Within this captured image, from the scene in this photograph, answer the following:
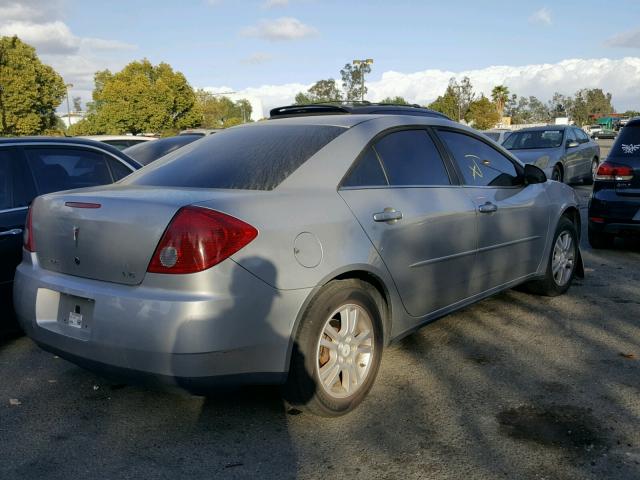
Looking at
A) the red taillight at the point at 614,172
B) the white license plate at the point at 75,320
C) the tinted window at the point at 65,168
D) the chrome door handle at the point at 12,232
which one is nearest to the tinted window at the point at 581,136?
the red taillight at the point at 614,172

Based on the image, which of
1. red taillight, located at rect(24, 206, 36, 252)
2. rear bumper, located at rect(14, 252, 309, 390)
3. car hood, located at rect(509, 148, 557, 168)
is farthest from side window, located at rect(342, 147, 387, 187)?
car hood, located at rect(509, 148, 557, 168)

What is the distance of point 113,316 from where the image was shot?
2838 mm

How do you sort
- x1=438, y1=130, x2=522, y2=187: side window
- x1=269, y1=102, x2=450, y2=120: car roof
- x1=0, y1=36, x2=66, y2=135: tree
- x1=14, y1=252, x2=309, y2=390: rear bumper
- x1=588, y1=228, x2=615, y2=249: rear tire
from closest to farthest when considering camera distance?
x1=14, y1=252, x2=309, y2=390: rear bumper < x1=438, y1=130, x2=522, y2=187: side window < x1=269, y1=102, x2=450, y2=120: car roof < x1=588, y1=228, x2=615, y2=249: rear tire < x1=0, y1=36, x2=66, y2=135: tree

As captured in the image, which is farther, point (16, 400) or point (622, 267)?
point (622, 267)

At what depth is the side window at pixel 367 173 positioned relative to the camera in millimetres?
3473

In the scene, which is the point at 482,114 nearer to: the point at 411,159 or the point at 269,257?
the point at 411,159

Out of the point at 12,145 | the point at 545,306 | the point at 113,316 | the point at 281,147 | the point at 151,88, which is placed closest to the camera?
the point at 113,316

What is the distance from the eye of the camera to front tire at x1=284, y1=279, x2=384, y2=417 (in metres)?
3.04

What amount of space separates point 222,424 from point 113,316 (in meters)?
0.87

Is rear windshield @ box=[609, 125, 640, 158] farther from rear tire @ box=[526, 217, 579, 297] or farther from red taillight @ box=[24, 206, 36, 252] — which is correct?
red taillight @ box=[24, 206, 36, 252]

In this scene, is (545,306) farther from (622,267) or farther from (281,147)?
(281,147)

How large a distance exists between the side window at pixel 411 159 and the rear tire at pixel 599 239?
4.21 m

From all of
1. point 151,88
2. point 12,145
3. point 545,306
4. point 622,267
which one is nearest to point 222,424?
point 12,145

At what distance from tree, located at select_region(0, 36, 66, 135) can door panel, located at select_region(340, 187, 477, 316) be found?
47.5 metres
